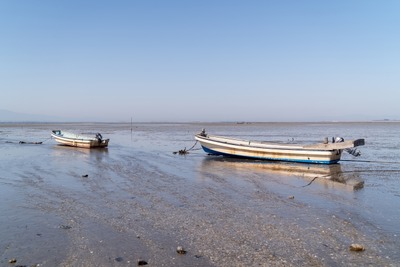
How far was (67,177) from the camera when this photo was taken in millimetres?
15852

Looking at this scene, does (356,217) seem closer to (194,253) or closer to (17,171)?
(194,253)

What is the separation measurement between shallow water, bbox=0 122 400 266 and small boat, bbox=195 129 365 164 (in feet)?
11.7

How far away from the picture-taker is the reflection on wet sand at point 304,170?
602 inches

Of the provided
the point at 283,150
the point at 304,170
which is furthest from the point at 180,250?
the point at 283,150

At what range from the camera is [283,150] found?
73.4 ft

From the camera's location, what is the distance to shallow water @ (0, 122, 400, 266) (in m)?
7.05

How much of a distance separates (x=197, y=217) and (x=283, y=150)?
13843mm

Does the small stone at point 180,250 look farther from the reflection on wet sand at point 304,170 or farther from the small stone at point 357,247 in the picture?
the reflection on wet sand at point 304,170

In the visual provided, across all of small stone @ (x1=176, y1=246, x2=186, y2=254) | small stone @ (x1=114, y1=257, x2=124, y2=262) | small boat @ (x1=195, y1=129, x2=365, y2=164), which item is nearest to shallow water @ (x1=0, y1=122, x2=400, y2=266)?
small stone @ (x1=114, y1=257, x2=124, y2=262)

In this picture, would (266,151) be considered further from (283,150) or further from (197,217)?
(197,217)

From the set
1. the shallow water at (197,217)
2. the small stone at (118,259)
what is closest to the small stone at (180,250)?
the shallow water at (197,217)

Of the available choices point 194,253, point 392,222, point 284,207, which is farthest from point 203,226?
point 392,222

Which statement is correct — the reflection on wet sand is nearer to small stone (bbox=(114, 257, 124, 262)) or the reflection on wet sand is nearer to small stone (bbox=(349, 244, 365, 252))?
small stone (bbox=(349, 244, 365, 252))

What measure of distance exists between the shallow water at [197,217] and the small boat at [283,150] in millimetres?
3573
